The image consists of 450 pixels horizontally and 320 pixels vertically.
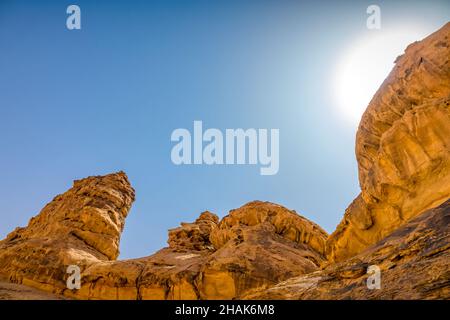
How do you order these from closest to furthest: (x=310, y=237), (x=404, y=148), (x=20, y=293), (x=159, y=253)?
(x=404, y=148) < (x=20, y=293) < (x=310, y=237) < (x=159, y=253)

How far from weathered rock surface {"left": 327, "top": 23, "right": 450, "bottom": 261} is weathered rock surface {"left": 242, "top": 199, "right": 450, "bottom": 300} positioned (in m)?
5.53

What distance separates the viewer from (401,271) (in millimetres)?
9953

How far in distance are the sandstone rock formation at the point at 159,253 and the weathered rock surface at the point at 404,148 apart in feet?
28.9

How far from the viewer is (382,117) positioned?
22.4m

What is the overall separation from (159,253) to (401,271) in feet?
108

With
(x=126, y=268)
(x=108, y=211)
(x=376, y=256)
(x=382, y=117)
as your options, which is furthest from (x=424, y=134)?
(x=108, y=211)

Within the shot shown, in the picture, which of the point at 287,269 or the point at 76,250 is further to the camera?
the point at 76,250

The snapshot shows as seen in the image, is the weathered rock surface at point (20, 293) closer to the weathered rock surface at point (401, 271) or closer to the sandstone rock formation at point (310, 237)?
the sandstone rock formation at point (310, 237)

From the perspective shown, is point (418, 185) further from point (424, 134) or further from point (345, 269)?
point (345, 269)

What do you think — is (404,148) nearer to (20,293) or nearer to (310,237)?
(310,237)

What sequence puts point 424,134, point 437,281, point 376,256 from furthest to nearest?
point 424,134, point 376,256, point 437,281

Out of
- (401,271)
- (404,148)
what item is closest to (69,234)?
(404,148)

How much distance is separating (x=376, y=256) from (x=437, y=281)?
13.2ft

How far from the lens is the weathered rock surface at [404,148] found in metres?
17.6
